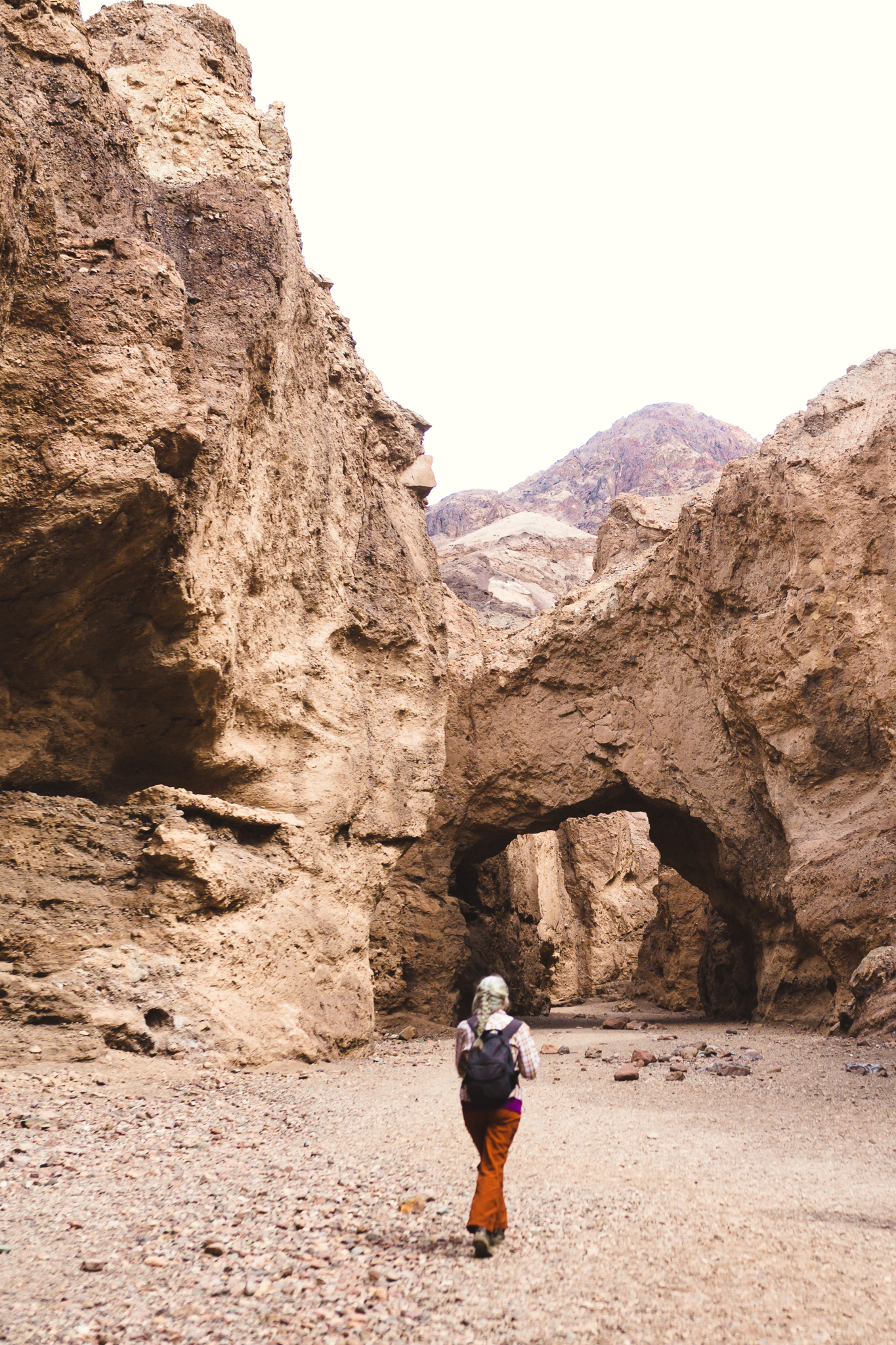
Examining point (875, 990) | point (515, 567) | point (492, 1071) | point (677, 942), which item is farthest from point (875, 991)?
point (515, 567)

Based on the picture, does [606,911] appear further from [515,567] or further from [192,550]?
[515,567]

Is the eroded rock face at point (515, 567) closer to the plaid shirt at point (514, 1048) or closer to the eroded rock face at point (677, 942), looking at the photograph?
the eroded rock face at point (677, 942)

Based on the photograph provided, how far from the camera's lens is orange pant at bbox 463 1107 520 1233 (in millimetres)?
3080

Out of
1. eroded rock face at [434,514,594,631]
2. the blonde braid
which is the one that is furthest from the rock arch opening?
the blonde braid

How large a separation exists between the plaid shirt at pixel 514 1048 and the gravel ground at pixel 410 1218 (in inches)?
20.3

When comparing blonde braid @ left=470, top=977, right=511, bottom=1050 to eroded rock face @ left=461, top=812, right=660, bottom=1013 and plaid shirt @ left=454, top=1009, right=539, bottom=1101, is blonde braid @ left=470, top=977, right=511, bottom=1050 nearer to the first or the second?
plaid shirt @ left=454, top=1009, right=539, bottom=1101

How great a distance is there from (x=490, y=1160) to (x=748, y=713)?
920 cm

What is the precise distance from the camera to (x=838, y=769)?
10688 millimetres

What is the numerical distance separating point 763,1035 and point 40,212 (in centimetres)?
982

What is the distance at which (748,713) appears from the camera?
11586mm

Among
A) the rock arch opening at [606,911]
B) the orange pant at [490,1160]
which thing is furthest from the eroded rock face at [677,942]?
the orange pant at [490,1160]

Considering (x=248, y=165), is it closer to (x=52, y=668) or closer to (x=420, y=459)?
(x=420, y=459)

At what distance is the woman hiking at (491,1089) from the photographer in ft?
10.1

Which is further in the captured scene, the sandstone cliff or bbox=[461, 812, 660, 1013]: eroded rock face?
the sandstone cliff
